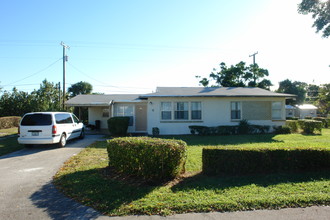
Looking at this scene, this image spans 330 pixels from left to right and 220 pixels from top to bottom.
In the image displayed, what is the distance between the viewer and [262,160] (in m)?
5.48

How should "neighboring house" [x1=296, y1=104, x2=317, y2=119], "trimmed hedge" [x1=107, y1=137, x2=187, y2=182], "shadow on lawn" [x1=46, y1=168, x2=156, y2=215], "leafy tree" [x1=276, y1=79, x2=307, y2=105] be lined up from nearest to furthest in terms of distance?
"shadow on lawn" [x1=46, y1=168, x2=156, y2=215]
"trimmed hedge" [x1=107, y1=137, x2=187, y2=182]
"neighboring house" [x1=296, y1=104, x2=317, y2=119]
"leafy tree" [x1=276, y1=79, x2=307, y2=105]

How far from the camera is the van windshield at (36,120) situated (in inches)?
357

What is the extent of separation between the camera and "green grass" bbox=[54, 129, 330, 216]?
3633mm

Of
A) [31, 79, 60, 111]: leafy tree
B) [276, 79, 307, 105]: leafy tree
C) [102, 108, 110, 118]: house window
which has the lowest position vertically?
[102, 108, 110, 118]: house window

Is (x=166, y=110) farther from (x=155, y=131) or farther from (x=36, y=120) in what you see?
(x=36, y=120)

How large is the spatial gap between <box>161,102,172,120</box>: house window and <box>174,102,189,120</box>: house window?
45cm

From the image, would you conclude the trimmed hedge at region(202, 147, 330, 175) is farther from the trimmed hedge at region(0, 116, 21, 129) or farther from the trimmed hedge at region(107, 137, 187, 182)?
the trimmed hedge at region(0, 116, 21, 129)

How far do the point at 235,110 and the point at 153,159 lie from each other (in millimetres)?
11568

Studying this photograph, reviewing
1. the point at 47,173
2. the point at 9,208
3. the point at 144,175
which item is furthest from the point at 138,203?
the point at 47,173

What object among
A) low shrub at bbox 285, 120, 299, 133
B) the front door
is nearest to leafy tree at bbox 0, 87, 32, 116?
the front door

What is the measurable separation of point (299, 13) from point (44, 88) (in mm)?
30626

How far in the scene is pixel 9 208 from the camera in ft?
12.1

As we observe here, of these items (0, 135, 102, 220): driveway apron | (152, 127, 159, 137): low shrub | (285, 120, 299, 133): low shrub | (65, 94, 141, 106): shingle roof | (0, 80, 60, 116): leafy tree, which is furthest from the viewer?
(0, 80, 60, 116): leafy tree

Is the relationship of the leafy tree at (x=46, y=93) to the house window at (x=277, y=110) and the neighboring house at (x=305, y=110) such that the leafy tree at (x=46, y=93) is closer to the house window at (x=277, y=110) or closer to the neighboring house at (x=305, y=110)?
the house window at (x=277, y=110)
